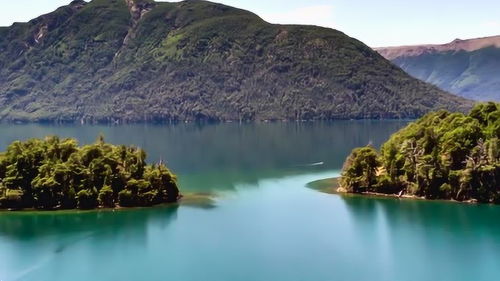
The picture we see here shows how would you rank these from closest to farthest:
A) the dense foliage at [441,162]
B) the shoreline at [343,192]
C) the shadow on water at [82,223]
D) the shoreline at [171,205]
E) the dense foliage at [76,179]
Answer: the shadow on water at [82,223]
the shoreline at [171,205]
the dense foliage at [76,179]
the dense foliage at [441,162]
the shoreline at [343,192]

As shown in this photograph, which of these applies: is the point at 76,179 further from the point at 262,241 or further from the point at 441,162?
the point at 441,162

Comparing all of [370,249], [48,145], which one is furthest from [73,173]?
[370,249]

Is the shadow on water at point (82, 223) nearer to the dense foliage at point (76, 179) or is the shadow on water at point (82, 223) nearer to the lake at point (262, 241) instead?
the lake at point (262, 241)

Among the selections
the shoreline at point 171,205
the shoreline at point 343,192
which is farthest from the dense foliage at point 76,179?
the shoreline at point 343,192

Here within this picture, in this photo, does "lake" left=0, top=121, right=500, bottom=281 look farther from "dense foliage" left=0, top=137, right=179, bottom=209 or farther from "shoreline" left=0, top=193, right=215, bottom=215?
"dense foliage" left=0, top=137, right=179, bottom=209

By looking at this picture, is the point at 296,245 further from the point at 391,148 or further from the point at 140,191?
the point at 391,148

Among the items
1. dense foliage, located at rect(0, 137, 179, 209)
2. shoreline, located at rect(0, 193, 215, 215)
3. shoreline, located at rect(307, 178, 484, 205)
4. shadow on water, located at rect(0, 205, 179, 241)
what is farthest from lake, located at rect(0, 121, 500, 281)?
dense foliage, located at rect(0, 137, 179, 209)
